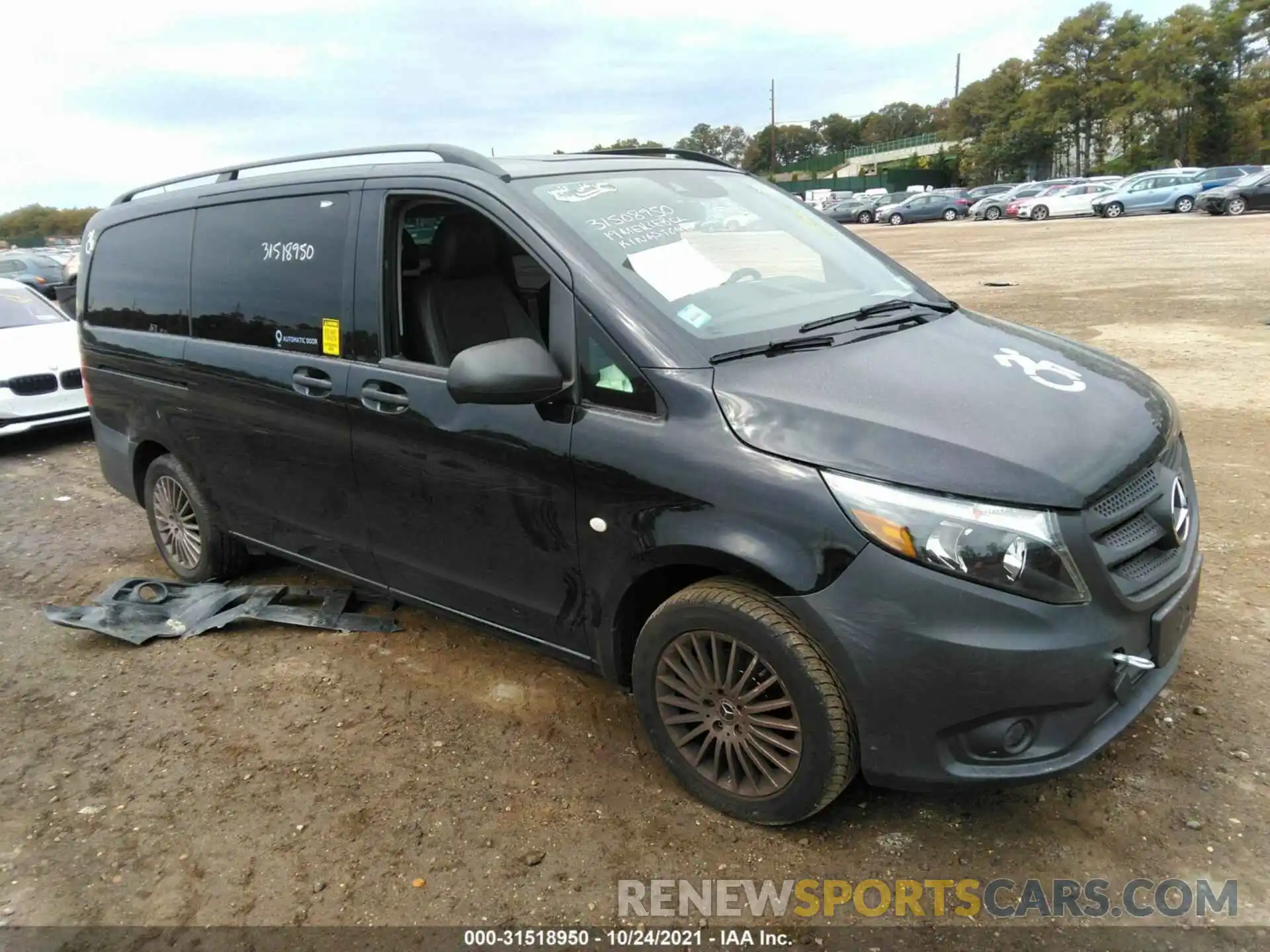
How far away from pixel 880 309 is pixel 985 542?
49.4 inches

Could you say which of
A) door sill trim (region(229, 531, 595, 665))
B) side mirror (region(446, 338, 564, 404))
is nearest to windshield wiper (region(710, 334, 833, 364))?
side mirror (region(446, 338, 564, 404))

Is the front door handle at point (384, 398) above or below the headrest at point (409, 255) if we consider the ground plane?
below

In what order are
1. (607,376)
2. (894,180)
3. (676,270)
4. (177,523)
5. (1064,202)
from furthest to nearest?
(894,180) → (1064,202) → (177,523) → (676,270) → (607,376)

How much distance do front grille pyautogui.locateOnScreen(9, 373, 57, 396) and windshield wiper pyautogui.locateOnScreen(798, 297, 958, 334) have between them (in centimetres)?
800

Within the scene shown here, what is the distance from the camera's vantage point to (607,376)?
9.21 feet

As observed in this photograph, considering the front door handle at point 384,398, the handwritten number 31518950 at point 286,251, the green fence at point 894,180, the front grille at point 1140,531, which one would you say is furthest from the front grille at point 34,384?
the green fence at point 894,180

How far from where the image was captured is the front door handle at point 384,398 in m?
3.32

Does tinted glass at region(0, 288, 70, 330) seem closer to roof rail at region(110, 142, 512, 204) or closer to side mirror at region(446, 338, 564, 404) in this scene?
roof rail at region(110, 142, 512, 204)

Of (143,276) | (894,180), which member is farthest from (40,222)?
(143,276)

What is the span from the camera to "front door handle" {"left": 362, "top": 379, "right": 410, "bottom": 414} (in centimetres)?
332

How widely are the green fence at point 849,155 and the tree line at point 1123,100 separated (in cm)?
296

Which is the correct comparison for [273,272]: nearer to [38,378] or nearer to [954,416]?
[954,416]

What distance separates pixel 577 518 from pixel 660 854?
1018mm

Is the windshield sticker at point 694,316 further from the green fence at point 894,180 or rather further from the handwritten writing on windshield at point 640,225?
the green fence at point 894,180
